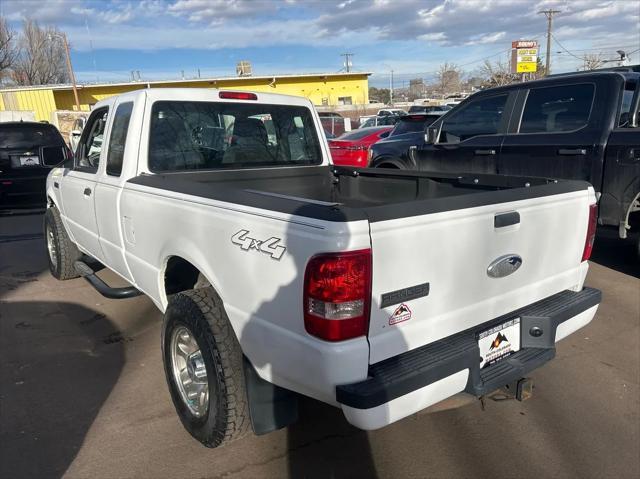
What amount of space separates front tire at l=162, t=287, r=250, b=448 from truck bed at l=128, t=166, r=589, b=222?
0.59 meters

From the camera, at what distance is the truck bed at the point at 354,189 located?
2.15 meters

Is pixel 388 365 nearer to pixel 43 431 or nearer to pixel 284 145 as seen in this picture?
pixel 43 431

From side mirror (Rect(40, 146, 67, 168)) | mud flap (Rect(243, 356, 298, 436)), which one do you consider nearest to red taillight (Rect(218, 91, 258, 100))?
side mirror (Rect(40, 146, 67, 168))

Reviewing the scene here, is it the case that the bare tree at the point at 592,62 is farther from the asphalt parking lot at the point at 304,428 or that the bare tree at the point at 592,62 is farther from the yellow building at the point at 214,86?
the asphalt parking lot at the point at 304,428

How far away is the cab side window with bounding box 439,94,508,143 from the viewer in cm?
633

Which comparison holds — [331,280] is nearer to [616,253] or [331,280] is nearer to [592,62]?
[616,253]

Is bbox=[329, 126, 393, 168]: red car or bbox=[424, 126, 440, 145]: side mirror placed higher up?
bbox=[424, 126, 440, 145]: side mirror

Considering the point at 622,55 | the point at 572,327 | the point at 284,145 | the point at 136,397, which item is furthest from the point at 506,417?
the point at 622,55

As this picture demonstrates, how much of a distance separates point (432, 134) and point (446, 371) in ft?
16.9

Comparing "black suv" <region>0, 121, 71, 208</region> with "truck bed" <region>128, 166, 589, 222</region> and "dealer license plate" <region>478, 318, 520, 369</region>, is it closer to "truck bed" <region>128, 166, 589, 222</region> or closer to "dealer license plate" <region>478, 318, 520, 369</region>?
"truck bed" <region>128, 166, 589, 222</region>

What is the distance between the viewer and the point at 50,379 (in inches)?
144

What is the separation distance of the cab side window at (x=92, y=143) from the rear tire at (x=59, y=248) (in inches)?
41.2

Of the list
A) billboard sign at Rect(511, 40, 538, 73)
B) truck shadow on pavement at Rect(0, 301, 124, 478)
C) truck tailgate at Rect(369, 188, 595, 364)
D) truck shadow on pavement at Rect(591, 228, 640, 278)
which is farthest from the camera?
billboard sign at Rect(511, 40, 538, 73)

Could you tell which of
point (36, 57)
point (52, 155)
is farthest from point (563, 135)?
point (36, 57)
